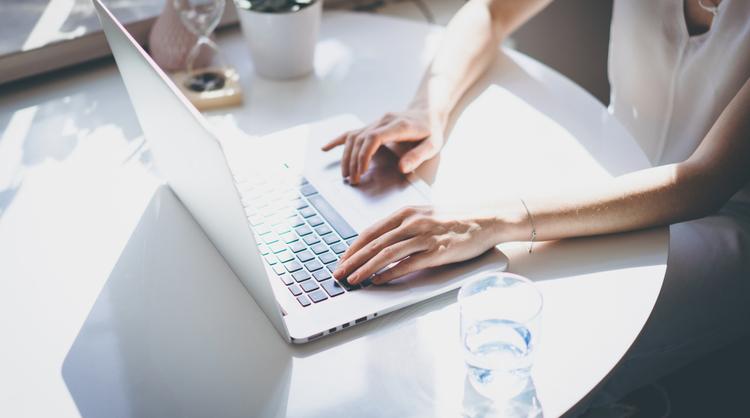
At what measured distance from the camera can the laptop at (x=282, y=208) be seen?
0.80 m

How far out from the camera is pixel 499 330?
806 mm

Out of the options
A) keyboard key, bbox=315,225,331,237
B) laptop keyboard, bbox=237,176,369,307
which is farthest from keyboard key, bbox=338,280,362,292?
keyboard key, bbox=315,225,331,237

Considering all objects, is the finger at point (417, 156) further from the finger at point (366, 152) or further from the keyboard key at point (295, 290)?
the keyboard key at point (295, 290)

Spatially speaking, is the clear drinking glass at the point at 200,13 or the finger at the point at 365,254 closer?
the finger at the point at 365,254

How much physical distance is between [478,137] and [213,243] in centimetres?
45

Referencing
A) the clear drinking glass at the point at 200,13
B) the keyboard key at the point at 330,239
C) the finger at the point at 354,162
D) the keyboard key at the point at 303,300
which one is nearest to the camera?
the keyboard key at the point at 303,300

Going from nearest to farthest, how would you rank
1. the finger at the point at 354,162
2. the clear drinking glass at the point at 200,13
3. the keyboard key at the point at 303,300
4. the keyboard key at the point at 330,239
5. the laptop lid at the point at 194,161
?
1. the laptop lid at the point at 194,161
2. the keyboard key at the point at 303,300
3. the keyboard key at the point at 330,239
4. the finger at the point at 354,162
5. the clear drinking glass at the point at 200,13

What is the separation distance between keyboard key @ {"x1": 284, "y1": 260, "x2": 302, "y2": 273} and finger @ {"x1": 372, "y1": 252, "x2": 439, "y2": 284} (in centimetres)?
10

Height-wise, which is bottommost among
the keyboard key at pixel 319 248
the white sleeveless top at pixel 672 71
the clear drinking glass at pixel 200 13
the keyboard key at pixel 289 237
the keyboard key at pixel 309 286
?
the white sleeveless top at pixel 672 71

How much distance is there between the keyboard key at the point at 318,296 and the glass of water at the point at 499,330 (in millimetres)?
169

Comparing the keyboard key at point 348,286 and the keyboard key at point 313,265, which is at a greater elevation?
the keyboard key at point 313,265

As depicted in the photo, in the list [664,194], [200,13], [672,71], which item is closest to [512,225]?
[664,194]

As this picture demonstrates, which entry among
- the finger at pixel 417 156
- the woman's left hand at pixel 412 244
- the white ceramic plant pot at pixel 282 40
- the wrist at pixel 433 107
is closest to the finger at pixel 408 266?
the woman's left hand at pixel 412 244

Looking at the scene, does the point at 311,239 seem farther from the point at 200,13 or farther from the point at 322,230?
the point at 200,13
